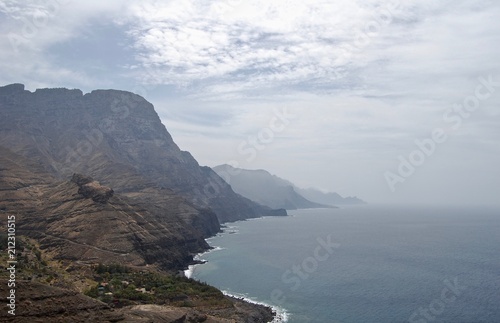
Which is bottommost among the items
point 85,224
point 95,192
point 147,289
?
point 147,289

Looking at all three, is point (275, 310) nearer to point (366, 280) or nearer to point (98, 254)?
point (366, 280)

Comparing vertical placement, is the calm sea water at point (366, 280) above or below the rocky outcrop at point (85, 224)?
below

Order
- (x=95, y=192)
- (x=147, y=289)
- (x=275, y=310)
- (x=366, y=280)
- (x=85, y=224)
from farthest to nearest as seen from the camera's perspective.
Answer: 1. (x=95, y=192)
2. (x=85, y=224)
3. (x=366, y=280)
4. (x=275, y=310)
5. (x=147, y=289)

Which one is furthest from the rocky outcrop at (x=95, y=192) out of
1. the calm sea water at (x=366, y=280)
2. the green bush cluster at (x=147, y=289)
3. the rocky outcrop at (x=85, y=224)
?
the calm sea water at (x=366, y=280)

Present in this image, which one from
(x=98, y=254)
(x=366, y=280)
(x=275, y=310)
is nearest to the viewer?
(x=275, y=310)

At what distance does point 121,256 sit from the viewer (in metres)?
111

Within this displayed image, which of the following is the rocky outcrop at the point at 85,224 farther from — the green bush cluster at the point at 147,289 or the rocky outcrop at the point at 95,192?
the green bush cluster at the point at 147,289

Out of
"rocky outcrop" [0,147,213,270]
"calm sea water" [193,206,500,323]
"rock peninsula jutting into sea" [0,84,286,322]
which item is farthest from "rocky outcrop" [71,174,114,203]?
"calm sea water" [193,206,500,323]

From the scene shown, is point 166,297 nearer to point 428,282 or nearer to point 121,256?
point 121,256

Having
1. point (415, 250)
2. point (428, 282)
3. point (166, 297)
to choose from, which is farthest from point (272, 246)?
point (166, 297)

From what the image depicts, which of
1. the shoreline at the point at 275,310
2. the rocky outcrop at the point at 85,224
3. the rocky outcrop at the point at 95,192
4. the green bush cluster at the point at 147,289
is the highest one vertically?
the rocky outcrop at the point at 95,192

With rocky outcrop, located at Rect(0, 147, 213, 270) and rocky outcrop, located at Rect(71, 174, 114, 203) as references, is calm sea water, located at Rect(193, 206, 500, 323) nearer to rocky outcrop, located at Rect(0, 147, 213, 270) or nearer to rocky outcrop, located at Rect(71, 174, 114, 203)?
rocky outcrop, located at Rect(0, 147, 213, 270)

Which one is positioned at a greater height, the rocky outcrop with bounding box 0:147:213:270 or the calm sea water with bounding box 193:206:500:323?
the rocky outcrop with bounding box 0:147:213:270

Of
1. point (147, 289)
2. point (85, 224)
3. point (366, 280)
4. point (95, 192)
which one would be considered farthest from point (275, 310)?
point (95, 192)
